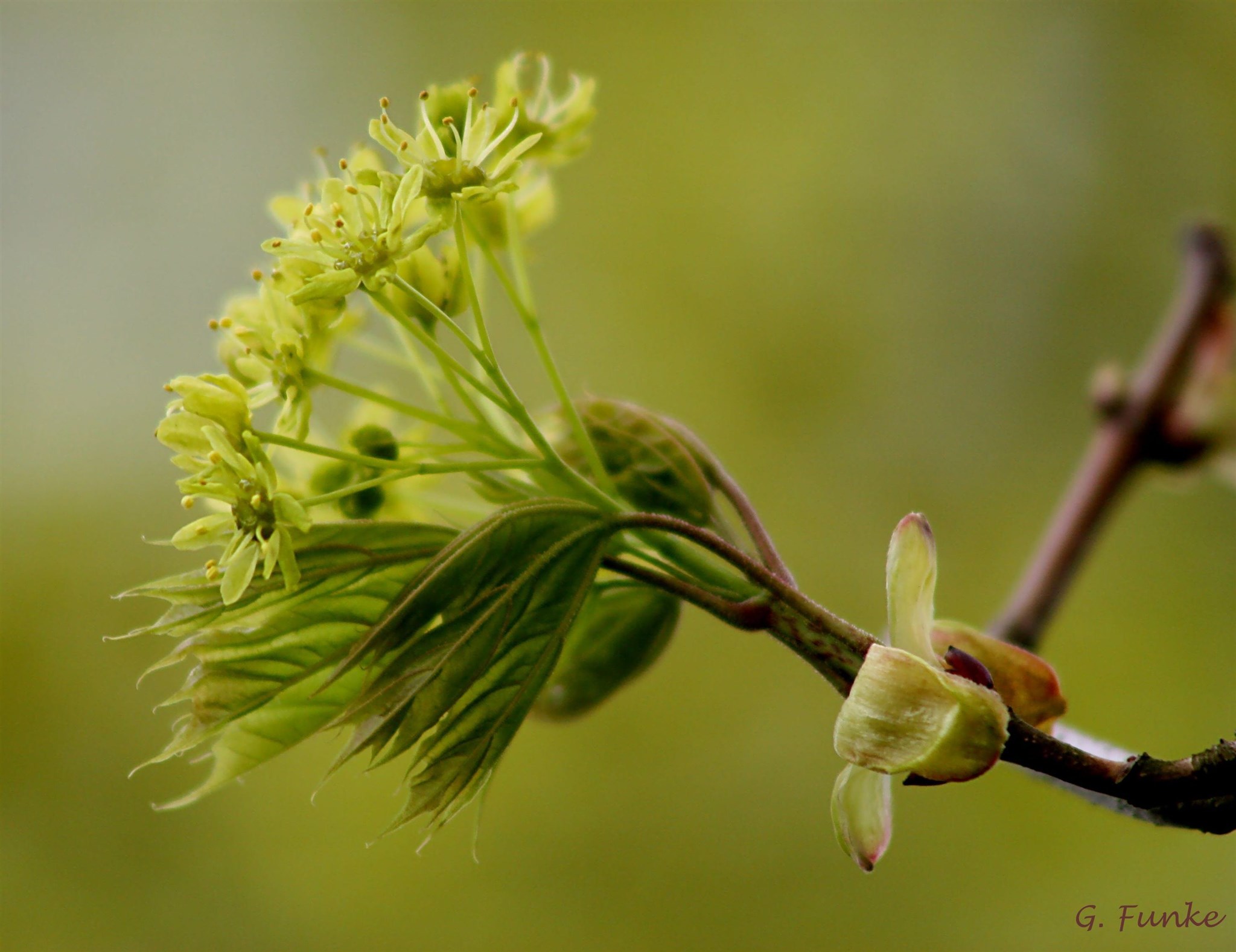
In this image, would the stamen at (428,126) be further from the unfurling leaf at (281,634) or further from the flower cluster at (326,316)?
the unfurling leaf at (281,634)

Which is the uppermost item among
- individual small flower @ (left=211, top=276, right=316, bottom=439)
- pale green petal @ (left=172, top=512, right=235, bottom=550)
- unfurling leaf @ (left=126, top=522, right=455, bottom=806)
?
individual small flower @ (left=211, top=276, right=316, bottom=439)

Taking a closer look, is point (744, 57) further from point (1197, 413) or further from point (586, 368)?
point (1197, 413)

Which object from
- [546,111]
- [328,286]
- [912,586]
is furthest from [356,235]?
[912,586]

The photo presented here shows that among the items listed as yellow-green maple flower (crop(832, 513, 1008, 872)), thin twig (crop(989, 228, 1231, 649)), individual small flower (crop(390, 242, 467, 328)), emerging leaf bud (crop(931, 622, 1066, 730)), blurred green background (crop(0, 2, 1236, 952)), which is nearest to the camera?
yellow-green maple flower (crop(832, 513, 1008, 872))

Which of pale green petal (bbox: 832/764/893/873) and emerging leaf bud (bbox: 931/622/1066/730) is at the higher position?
emerging leaf bud (bbox: 931/622/1066/730)

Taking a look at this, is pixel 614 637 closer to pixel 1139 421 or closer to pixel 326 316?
pixel 326 316

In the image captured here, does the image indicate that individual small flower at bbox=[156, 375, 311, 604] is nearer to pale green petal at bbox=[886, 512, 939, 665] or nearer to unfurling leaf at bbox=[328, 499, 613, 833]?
unfurling leaf at bbox=[328, 499, 613, 833]

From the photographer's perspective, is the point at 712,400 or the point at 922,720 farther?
the point at 712,400

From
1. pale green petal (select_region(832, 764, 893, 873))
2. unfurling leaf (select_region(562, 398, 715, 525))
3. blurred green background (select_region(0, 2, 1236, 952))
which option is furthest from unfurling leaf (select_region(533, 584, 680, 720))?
blurred green background (select_region(0, 2, 1236, 952))
